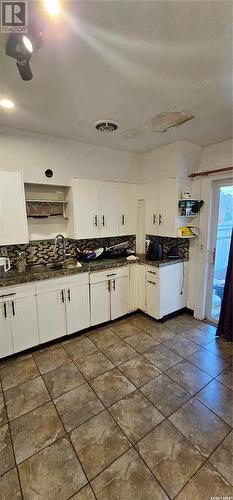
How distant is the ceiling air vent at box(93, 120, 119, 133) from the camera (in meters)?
2.22

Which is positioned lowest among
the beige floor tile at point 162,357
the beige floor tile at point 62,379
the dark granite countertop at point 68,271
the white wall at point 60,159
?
the beige floor tile at point 62,379

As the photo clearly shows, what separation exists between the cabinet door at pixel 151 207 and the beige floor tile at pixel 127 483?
2.60m

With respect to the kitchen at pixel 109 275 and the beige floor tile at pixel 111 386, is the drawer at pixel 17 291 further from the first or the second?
the beige floor tile at pixel 111 386

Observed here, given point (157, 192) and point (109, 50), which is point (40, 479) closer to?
point (109, 50)

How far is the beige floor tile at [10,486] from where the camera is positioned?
3.99ft

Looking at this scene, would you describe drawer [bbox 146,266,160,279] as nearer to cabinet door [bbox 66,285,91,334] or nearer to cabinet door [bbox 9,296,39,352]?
cabinet door [bbox 66,285,91,334]

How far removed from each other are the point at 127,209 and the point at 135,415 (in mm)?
2570

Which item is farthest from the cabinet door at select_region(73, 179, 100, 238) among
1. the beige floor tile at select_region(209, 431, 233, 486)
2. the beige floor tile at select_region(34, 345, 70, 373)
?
the beige floor tile at select_region(209, 431, 233, 486)

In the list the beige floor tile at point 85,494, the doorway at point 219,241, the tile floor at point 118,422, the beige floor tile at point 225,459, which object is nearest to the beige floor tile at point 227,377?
the tile floor at point 118,422

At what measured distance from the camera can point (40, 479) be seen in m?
1.29

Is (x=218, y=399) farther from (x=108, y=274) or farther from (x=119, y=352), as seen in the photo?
(x=108, y=274)

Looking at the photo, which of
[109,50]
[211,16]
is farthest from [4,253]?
[211,16]

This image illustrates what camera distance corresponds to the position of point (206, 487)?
4.10 ft

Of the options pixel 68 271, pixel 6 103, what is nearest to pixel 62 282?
pixel 68 271
